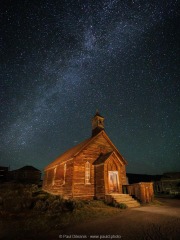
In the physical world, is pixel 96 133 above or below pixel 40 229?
above

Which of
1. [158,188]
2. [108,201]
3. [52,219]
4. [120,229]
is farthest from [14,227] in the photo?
[158,188]

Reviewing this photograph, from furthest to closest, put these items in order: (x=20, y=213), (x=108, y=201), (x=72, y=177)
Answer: (x=72, y=177) → (x=108, y=201) → (x=20, y=213)

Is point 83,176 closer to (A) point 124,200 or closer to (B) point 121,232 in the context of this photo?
(A) point 124,200

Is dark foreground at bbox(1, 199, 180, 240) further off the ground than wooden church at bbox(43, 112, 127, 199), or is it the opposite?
wooden church at bbox(43, 112, 127, 199)

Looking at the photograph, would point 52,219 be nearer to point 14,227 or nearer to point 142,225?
point 14,227

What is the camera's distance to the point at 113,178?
20.3 meters

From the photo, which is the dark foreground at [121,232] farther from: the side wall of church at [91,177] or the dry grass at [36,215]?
the side wall of church at [91,177]

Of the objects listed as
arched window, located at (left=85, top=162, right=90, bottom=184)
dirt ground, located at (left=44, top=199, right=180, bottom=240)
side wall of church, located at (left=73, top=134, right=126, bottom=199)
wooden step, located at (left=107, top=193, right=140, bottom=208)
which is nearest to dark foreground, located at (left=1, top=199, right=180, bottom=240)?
dirt ground, located at (left=44, top=199, right=180, bottom=240)

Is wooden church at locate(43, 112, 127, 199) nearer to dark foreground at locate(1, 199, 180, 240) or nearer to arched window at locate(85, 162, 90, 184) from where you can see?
arched window at locate(85, 162, 90, 184)

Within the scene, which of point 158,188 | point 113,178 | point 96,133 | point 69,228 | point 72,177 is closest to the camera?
point 69,228

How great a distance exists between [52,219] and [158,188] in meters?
35.2

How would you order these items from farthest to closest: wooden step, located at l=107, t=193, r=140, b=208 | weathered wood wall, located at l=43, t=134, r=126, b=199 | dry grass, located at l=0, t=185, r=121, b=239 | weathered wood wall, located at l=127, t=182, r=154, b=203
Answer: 1. weathered wood wall, located at l=43, t=134, r=126, b=199
2. weathered wood wall, located at l=127, t=182, r=154, b=203
3. wooden step, located at l=107, t=193, r=140, b=208
4. dry grass, located at l=0, t=185, r=121, b=239

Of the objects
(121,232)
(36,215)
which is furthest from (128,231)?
(36,215)

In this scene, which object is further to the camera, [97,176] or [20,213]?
[97,176]
